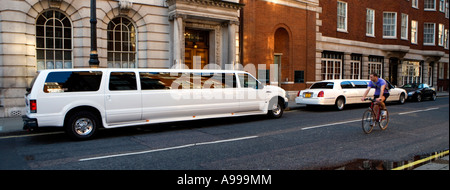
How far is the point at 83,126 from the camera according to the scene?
888cm

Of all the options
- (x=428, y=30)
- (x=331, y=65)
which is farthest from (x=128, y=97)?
(x=428, y=30)

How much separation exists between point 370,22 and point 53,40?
24.3 m

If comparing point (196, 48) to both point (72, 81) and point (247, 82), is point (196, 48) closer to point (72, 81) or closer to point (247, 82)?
point (247, 82)

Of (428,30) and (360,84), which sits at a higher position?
(428,30)

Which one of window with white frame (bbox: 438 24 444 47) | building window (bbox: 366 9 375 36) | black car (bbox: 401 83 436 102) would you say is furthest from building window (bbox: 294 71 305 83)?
window with white frame (bbox: 438 24 444 47)

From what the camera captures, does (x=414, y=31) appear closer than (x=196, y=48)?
No

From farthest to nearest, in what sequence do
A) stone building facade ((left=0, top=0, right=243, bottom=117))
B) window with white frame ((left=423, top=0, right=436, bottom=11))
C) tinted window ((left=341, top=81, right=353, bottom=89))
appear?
window with white frame ((left=423, top=0, right=436, bottom=11))
tinted window ((left=341, top=81, right=353, bottom=89))
stone building facade ((left=0, top=0, right=243, bottom=117))

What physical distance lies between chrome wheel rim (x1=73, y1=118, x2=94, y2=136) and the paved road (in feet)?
1.25

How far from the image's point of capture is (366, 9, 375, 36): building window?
2778 cm

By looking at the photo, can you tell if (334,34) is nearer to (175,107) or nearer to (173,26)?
(173,26)

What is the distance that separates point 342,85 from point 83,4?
1271 cm

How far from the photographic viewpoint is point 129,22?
52.2 ft

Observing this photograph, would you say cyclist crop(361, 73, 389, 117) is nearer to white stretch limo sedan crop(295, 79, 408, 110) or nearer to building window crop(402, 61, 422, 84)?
white stretch limo sedan crop(295, 79, 408, 110)

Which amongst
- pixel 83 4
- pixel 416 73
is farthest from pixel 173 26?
pixel 416 73
